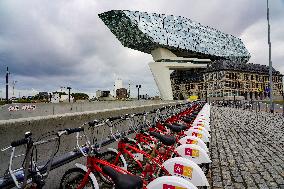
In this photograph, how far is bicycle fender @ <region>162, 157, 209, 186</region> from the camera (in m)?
4.37

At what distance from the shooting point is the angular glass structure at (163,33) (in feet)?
268

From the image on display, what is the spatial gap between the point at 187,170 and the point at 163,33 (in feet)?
280

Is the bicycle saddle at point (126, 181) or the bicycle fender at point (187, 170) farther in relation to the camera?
the bicycle fender at point (187, 170)

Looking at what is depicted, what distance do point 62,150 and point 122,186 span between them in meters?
2.86

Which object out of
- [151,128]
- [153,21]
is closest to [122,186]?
[151,128]

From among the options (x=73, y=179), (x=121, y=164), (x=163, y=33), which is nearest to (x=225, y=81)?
(x=163, y=33)

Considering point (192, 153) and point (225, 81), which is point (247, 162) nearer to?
point (192, 153)

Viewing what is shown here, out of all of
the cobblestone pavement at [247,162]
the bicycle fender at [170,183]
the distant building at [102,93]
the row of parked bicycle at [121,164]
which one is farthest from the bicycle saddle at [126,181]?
the distant building at [102,93]

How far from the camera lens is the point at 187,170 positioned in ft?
14.6

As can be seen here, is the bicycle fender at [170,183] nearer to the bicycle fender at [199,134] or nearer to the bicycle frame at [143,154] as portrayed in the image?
the bicycle frame at [143,154]

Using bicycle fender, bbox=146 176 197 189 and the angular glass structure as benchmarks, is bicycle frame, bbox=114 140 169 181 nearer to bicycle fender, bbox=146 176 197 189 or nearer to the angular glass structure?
bicycle fender, bbox=146 176 197 189

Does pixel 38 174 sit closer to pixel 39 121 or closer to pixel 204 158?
pixel 39 121

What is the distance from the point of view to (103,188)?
5461 mm

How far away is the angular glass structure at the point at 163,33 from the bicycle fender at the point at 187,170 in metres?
77.7
